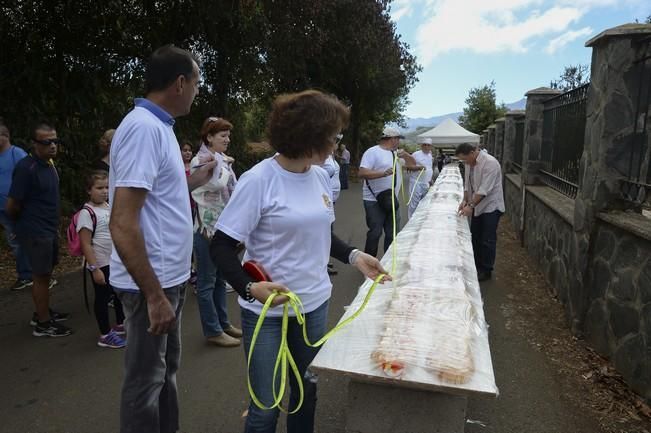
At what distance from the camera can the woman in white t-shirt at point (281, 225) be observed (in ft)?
6.22

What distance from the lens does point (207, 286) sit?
12.6 feet

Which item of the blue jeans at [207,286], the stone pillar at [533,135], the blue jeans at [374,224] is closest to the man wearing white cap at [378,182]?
the blue jeans at [374,224]

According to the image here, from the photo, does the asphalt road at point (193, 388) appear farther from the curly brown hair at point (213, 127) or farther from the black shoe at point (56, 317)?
the curly brown hair at point (213, 127)

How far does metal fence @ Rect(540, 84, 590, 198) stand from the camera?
5.66 meters

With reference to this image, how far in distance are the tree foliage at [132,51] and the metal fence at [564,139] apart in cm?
462

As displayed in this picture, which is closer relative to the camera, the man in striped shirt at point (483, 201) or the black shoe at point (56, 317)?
the black shoe at point (56, 317)

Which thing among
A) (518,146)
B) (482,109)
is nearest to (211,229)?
(518,146)

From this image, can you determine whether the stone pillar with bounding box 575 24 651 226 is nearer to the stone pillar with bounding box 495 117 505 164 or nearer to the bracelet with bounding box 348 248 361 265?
the bracelet with bounding box 348 248 361 265

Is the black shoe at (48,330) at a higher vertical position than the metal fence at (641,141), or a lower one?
lower

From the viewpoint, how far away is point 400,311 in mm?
2514

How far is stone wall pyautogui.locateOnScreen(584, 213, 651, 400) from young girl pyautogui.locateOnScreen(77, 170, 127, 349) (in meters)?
4.03

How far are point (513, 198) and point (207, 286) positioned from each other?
27.1ft

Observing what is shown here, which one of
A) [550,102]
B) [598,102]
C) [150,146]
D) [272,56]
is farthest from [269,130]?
[272,56]

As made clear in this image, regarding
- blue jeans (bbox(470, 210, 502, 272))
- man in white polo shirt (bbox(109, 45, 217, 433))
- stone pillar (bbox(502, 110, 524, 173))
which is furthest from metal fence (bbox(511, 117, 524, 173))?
man in white polo shirt (bbox(109, 45, 217, 433))
